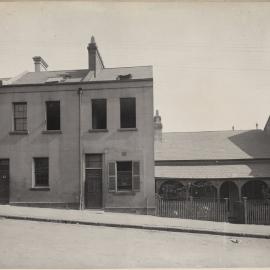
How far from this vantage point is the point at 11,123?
68.8ft

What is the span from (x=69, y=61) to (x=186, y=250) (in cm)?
802

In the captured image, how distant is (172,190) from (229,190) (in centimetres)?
371

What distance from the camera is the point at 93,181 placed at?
2070 centimetres

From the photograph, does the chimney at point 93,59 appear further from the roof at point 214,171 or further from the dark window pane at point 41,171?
the roof at point 214,171

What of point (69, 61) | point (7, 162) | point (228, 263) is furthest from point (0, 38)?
point (228, 263)

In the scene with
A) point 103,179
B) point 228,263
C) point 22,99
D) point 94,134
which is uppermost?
point 22,99

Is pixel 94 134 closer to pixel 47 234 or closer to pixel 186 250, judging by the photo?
pixel 47 234

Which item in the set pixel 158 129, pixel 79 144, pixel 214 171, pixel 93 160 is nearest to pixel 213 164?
pixel 214 171

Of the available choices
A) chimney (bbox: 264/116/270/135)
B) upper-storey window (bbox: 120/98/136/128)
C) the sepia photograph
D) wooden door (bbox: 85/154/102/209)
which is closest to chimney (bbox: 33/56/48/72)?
the sepia photograph

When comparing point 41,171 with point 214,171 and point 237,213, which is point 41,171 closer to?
point 237,213

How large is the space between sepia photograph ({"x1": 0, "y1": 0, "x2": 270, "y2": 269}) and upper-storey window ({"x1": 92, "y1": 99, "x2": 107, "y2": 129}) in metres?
0.05

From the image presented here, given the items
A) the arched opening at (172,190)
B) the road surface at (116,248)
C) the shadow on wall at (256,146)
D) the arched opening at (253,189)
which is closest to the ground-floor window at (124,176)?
the road surface at (116,248)

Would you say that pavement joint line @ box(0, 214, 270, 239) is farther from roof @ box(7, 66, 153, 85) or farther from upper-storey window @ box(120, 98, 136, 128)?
roof @ box(7, 66, 153, 85)

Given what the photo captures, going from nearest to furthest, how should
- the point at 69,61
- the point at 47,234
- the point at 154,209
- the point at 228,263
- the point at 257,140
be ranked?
the point at 228,263 → the point at 47,234 → the point at 69,61 → the point at 154,209 → the point at 257,140
